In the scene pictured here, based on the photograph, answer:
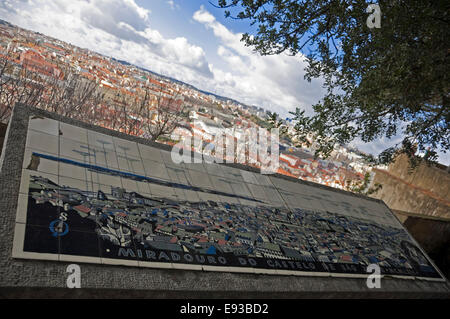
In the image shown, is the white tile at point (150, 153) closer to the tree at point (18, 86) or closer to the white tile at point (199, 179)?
the white tile at point (199, 179)

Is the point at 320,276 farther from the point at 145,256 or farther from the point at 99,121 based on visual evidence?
the point at 99,121

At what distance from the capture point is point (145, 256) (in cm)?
174

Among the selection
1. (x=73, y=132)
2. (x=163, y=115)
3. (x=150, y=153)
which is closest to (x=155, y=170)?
(x=150, y=153)

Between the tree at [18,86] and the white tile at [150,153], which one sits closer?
the white tile at [150,153]

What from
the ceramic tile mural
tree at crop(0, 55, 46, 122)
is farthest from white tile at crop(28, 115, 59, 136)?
tree at crop(0, 55, 46, 122)

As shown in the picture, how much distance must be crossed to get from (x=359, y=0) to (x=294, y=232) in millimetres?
2790

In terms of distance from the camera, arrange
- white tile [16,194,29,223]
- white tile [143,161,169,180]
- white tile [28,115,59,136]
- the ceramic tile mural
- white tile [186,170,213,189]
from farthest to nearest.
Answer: white tile [186,170,213,189], white tile [143,161,169,180], white tile [28,115,59,136], the ceramic tile mural, white tile [16,194,29,223]

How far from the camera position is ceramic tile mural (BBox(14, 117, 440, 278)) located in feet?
5.52

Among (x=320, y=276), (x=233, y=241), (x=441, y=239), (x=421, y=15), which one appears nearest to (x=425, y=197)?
(x=441, y=239)

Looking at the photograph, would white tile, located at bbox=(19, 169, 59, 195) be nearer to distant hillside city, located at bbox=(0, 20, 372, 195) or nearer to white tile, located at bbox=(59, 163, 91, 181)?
white tile, located at bbox=(59, 163, 91, 181)

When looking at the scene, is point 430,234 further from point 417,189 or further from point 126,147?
point 126,147

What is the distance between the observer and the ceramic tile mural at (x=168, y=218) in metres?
1.68

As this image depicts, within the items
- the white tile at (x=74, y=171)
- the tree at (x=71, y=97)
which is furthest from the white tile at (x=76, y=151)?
the tree at (x=71, y=97)

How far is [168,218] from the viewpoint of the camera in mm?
2186
